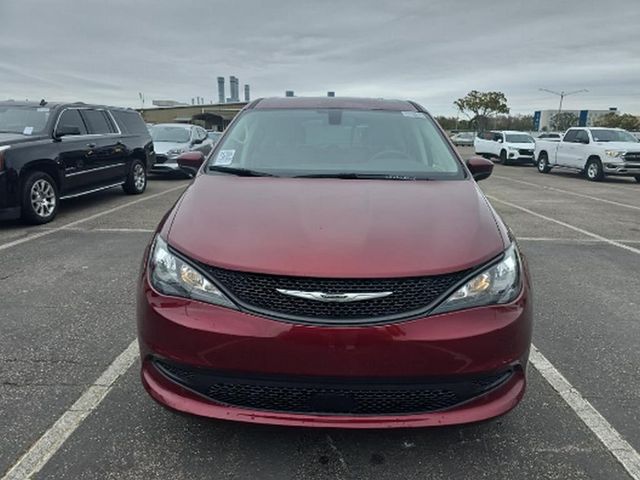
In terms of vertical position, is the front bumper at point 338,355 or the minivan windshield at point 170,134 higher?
the minivan windshield at point 170,134

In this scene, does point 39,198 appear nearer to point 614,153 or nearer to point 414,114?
point 414,114

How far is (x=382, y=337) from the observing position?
79.0 inches

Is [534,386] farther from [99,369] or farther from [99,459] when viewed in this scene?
[99,369]

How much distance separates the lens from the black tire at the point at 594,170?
54.7 feet

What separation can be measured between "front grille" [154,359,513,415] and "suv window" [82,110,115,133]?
799 cm

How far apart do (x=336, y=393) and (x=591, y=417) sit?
1.58 metres

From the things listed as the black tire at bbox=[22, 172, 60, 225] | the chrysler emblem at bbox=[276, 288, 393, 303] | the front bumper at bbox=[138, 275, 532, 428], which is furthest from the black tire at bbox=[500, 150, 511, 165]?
the chrysler emblem at bbox=[276, 288, 393, 303]

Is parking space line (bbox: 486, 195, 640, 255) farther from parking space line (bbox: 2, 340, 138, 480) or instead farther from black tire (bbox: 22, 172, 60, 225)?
black tire (bbox: 22, 172, 60, 225)

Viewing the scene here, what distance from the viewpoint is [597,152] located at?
1666 centimetres

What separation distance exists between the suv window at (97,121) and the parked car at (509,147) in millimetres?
19103

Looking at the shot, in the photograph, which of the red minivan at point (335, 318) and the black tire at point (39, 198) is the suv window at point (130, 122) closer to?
the black tire at point (39, 198)

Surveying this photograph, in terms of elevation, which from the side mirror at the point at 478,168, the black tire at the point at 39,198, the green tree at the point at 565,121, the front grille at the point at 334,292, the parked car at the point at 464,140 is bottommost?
the parked car at the point at 464,140

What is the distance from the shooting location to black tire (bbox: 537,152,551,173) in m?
19.9

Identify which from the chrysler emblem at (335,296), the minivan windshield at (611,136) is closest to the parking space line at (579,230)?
the chrysler emblem at (335,296)
